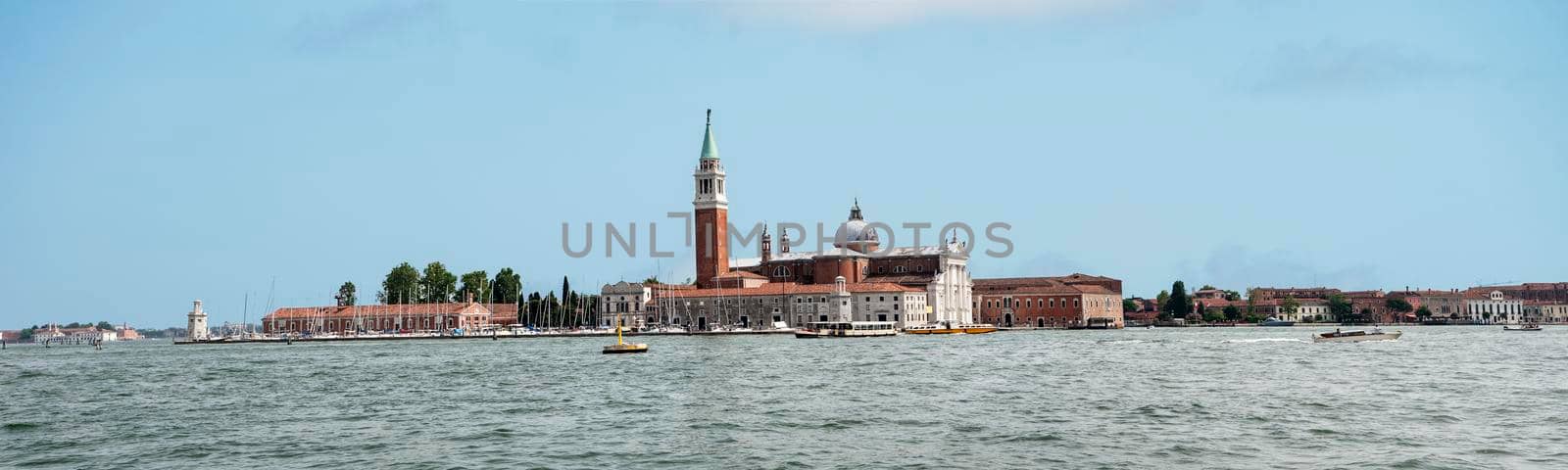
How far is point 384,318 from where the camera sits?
85250 millimetres

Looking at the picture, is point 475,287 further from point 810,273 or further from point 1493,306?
point 1493,306

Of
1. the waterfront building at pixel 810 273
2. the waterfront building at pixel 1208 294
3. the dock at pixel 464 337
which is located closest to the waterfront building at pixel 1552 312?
the waterfront building at pixel 1208 294

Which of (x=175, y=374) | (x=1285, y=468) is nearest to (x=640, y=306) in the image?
(x=175, y=374)

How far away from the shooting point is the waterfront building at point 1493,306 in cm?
12025

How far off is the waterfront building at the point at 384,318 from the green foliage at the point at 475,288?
4.53 m

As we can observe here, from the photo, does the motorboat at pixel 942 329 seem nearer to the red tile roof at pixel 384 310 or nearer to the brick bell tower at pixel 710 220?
the brick bell tower at pixel 710 220

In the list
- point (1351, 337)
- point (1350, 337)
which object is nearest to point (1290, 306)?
point (1351, 337)

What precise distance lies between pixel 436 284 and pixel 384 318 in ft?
18.3

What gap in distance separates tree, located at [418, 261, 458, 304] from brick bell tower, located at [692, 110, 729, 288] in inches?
650

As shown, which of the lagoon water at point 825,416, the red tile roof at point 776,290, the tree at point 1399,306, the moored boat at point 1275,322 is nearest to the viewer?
the lagoon water at point 825,416

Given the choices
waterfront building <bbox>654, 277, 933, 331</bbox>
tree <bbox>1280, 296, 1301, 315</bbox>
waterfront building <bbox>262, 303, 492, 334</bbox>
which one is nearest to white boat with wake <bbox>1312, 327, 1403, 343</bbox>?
waterfront building <bbox>654, 277, 933, 331</bbox>

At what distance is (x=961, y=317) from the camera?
89.2 m

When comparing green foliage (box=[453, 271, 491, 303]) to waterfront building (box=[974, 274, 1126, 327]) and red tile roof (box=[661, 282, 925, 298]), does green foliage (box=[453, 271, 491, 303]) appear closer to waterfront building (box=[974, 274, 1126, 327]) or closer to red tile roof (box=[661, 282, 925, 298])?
red tile roof (box=[661, 282, 925, 298])

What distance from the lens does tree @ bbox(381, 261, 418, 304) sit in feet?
295
